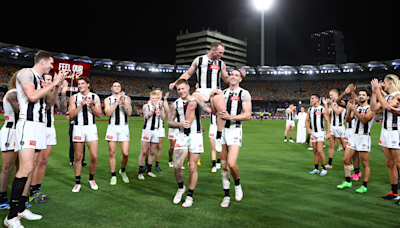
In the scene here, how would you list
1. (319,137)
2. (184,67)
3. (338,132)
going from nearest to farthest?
(319,137)
(338,132)
(184,67)

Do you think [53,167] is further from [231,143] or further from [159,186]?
[231,143]

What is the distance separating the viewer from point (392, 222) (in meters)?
4.11

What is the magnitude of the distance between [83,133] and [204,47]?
111 m

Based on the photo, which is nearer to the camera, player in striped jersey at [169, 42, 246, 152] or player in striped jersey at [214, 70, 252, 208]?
player in striped jersey at [214, 70, 252, 208]

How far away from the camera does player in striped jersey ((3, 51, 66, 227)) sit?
12.1 ft

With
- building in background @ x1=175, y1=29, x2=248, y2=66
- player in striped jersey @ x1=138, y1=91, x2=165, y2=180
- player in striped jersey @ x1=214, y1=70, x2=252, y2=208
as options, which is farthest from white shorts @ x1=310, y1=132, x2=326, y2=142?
building in background @ x1=175, y1=29, x2=248, y2=66

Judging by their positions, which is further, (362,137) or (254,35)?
(254,35)

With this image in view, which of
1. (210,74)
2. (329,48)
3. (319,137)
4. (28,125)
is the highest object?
(329,48)

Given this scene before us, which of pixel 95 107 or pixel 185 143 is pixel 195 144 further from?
pixel 95 107

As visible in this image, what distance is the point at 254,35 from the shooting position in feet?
448

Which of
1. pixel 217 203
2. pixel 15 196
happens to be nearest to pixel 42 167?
pixel 15 196

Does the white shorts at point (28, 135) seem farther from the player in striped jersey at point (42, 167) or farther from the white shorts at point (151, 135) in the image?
the white shorts at point (151, 135)

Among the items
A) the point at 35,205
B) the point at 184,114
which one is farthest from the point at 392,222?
the point at 35,205

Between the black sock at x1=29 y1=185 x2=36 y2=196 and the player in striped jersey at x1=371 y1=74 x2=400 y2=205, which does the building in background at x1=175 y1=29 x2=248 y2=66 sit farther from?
the black sock at x1=29 y1=185 x2=36 y2=196
